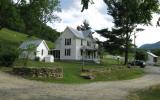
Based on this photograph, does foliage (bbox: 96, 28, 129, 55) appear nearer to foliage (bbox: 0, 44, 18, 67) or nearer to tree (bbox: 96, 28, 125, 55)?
tree (bbox: 96, 28, 125, 55)

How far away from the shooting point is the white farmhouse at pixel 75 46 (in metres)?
84.6

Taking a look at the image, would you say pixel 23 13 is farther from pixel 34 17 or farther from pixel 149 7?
pixel 149 7

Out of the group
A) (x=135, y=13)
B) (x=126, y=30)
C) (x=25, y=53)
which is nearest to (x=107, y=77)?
(x=25, y=53)

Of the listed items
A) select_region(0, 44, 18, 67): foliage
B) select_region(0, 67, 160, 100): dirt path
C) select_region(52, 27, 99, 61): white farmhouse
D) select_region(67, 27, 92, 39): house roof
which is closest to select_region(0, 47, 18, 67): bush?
select_region(0, 44, 18, 67): foliage

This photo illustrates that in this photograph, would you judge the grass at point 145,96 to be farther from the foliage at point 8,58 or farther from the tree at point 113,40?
the tree at point 113,40

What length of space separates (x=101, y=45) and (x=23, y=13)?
2445 cm

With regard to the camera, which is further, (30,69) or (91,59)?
(91,59)

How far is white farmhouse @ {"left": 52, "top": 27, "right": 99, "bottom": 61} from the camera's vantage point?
84625 mm

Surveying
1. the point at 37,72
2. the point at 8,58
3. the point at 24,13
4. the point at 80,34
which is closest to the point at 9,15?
the point at 24,13

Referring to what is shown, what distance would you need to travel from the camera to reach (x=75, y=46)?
277 ft

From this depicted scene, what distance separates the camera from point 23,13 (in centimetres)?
6450

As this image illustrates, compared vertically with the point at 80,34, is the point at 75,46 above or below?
below

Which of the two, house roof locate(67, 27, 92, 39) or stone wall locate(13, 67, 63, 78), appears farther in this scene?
house roof locate(67, 27, 92, 39)

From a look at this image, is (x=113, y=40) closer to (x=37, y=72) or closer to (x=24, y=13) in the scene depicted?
(x=24, y=13)
